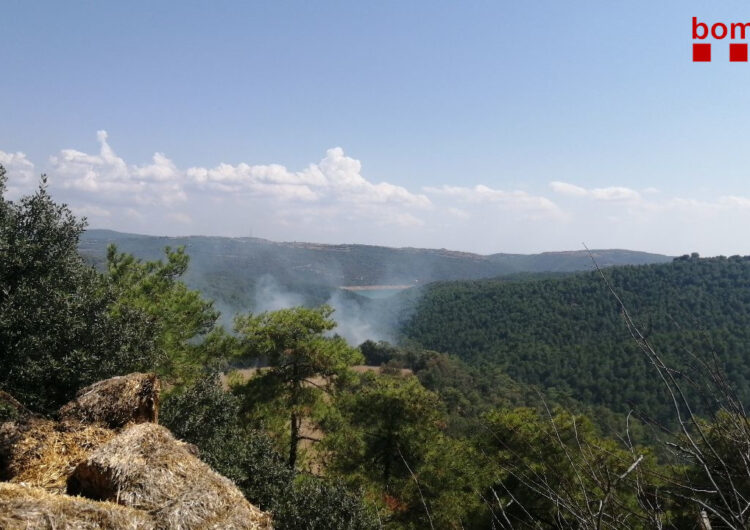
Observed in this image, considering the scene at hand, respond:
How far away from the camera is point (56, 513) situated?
358 centimetres

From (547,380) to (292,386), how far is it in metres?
53.3

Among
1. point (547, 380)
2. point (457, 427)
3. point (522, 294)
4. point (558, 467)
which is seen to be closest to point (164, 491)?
point (558, 467)

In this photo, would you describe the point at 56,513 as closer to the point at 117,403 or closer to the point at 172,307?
the point at 117,403

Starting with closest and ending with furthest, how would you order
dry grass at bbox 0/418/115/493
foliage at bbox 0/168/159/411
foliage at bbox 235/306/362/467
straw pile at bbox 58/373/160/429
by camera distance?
dry grass at bbox 0/418/115/493 < straw pile at bbox 58/373/160/429 < foliage at bbox 0/168/159/411 < foliage at bbox 235/306/362/467

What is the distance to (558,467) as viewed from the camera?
1218cm

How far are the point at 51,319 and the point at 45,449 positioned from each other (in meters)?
3.17

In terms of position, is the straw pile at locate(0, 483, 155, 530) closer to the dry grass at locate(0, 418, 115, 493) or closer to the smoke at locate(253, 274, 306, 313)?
the dry grass at locate(0, 418, 115, 493)

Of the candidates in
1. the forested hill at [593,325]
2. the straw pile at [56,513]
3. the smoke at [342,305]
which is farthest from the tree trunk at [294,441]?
the smoke at [342,305]

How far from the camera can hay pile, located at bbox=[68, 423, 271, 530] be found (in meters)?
4.51

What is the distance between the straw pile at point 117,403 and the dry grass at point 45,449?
0.88ft

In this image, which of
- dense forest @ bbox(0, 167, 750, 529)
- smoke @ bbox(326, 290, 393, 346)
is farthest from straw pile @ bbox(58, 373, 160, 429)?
smoke @ bbox(326, 290, 393, 346)

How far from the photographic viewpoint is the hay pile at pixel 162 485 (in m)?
4.51

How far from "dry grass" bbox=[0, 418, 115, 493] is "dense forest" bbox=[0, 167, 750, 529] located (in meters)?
0.81

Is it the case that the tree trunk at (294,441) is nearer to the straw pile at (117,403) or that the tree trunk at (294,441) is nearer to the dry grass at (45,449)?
the straw pile at (117,403)
